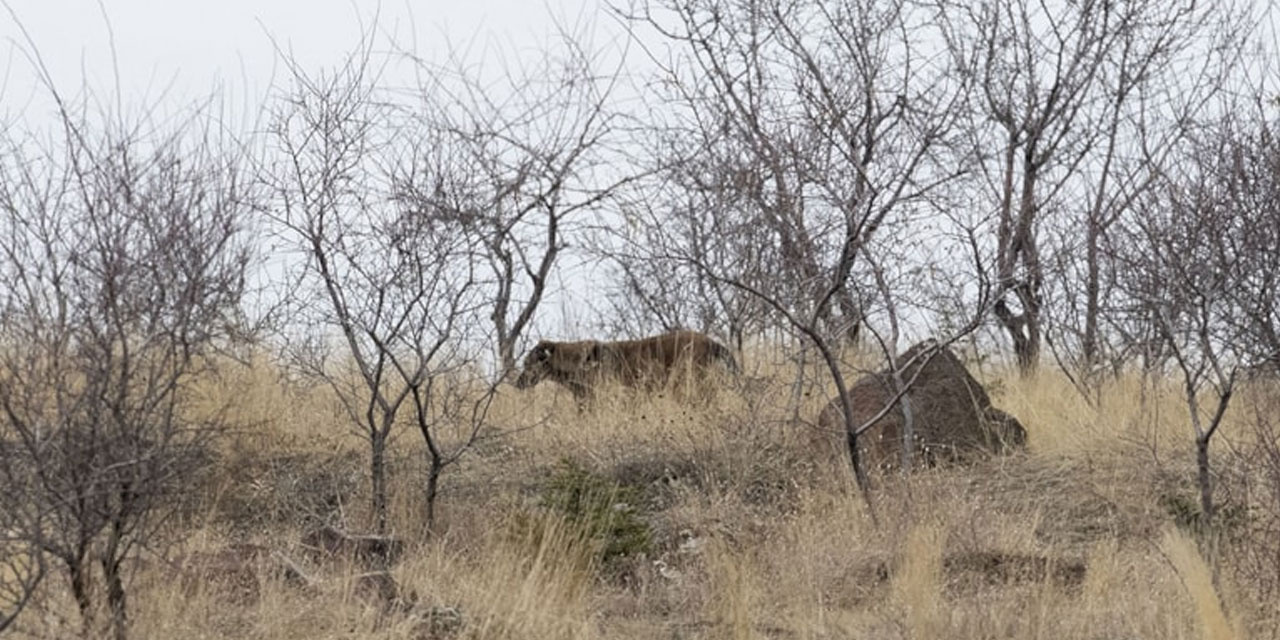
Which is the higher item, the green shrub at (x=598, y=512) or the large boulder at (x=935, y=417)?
the large boulder at (x=935, y=417)

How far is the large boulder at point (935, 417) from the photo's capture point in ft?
33.2

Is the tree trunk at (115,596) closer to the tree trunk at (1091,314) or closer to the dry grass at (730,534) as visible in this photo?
the dry grass at (730,534)

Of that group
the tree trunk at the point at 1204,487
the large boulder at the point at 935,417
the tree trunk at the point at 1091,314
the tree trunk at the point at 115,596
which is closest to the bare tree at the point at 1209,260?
the tree trunk at the point at 1204,487

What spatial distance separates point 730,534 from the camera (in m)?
8.56

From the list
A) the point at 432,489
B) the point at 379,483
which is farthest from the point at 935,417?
the point at 379,483

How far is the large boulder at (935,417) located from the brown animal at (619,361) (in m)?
1.53

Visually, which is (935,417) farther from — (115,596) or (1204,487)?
(115,596)

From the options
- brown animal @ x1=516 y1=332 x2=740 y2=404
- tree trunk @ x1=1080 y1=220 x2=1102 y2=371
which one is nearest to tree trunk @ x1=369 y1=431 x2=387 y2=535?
brown animal @ x1=516 y1=332 x2=740 y2=404

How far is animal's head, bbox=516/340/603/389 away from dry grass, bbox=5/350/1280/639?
6.5 inches

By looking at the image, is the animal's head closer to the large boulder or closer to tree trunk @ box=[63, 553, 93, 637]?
the large boulder

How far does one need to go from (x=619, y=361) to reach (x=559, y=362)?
1.46 feet

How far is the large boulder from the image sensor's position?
10117 millimetres

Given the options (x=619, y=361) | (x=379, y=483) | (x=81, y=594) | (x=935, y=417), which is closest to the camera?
(x=81, y=594)

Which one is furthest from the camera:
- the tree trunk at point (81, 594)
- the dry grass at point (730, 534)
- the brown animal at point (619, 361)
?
the brown animal at point (619, 361)
